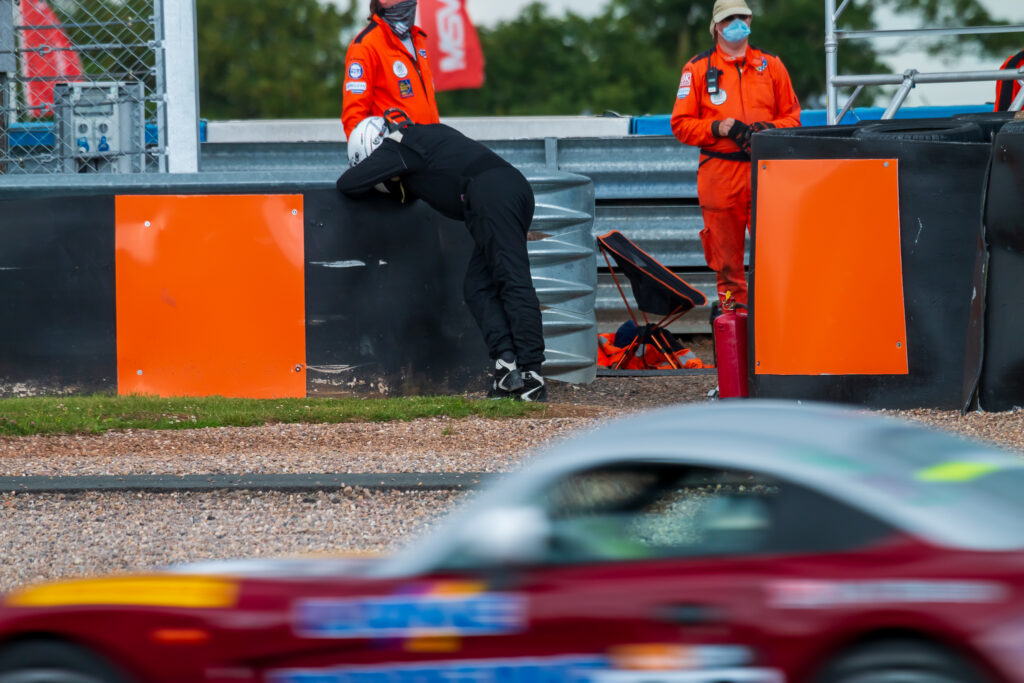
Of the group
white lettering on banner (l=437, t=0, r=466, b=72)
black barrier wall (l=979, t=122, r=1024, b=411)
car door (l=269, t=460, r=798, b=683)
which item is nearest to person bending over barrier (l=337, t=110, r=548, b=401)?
black barrier wall (l=979, t=122, r=1024, b=411)

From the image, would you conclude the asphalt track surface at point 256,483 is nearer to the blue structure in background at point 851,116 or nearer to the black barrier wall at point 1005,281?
the black barrier wall at point 1005,281

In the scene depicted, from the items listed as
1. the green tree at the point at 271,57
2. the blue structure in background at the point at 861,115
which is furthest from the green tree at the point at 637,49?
the blue structure in background at the point at 861,115

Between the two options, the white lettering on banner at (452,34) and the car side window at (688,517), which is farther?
the white lettering on banner at (452,34)

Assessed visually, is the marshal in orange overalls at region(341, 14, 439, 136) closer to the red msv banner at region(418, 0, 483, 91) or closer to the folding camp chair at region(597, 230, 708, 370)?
the folding camp chair at region(597, 230, 708, 370)

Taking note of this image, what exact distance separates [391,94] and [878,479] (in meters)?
5.90

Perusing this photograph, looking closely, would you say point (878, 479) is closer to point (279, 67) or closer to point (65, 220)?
point (65, 220)

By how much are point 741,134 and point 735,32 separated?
2.61 feet

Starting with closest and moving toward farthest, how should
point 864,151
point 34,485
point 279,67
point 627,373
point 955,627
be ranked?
point 955,627, point 34,485, point 864,151, point 627,373, point 279,67

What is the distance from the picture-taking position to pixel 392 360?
26.6ft

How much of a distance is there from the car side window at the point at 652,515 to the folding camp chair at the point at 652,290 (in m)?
7.53

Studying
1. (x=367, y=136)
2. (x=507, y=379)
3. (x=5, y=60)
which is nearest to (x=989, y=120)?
(x=507, y=379)

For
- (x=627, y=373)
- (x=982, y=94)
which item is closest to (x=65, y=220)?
(x=627, y=373)

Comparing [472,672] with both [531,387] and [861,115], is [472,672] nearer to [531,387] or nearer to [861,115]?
[531,387]

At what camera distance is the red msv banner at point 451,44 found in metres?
23.5
